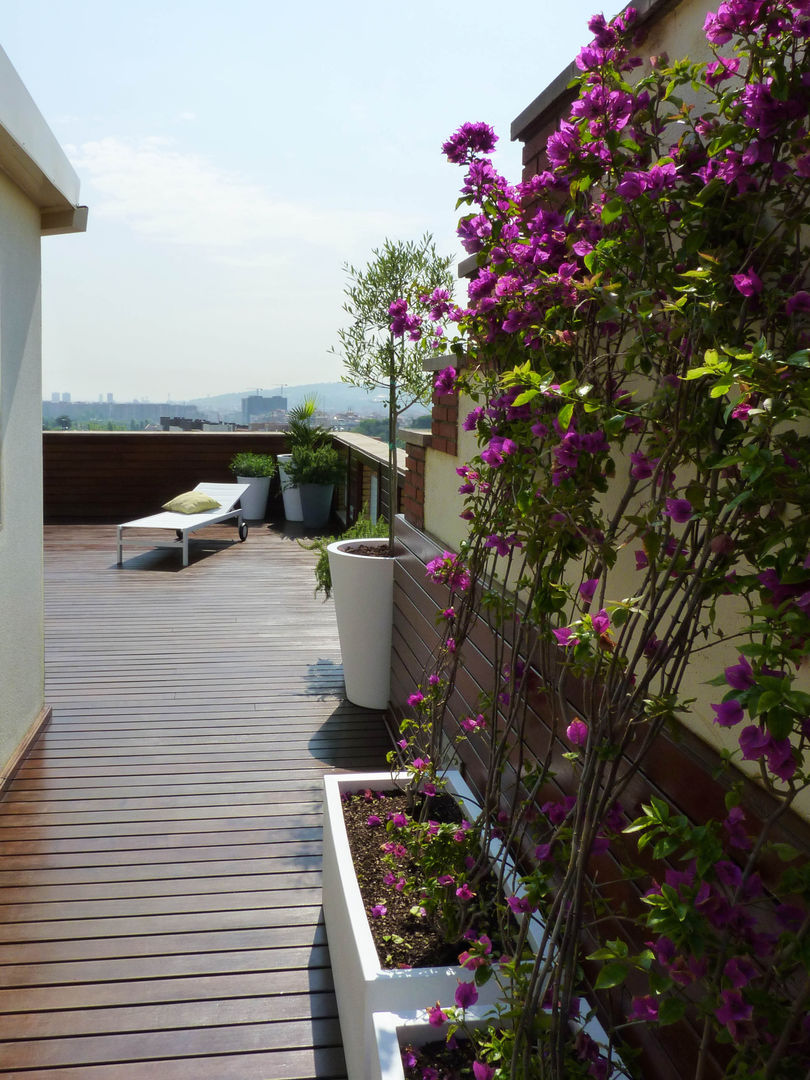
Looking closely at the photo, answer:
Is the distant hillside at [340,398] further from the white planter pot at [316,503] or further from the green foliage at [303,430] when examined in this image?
the white planter pot at [316,503]

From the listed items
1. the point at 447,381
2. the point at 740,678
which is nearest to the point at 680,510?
the point at 740,678

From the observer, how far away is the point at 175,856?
2.97 meters

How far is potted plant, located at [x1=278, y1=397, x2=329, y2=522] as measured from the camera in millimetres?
10320

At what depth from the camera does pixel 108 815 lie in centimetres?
324

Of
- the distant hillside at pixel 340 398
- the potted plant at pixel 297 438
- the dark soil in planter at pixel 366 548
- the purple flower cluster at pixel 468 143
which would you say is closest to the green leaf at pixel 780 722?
the purple flower cluster at pixel 468 143

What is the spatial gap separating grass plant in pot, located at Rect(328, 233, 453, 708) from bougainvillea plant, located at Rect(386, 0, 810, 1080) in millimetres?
1030

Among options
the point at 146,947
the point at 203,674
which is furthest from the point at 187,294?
the point at 146,947

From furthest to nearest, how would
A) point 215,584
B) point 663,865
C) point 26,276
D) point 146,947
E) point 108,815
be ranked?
point 215,584, point 26,276, point 108,815, point 146,947, point 663,865

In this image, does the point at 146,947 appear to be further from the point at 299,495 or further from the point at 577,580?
the point at 299,495

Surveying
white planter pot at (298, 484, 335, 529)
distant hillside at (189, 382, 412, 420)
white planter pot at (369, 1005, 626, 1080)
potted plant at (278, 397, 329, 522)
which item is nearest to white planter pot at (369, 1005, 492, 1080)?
white planter pot at (369, 1005, 626, 1080)

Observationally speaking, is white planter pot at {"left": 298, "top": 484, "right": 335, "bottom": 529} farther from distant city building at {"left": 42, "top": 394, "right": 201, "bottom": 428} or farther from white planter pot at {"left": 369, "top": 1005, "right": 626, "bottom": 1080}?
white planter pot at {"left": 369, "top": 1005, "right": 626, "bottom": 1080}

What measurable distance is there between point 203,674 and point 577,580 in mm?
3278

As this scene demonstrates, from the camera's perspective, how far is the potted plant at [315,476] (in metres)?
9.77

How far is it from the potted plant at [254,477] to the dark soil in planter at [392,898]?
805 cm
